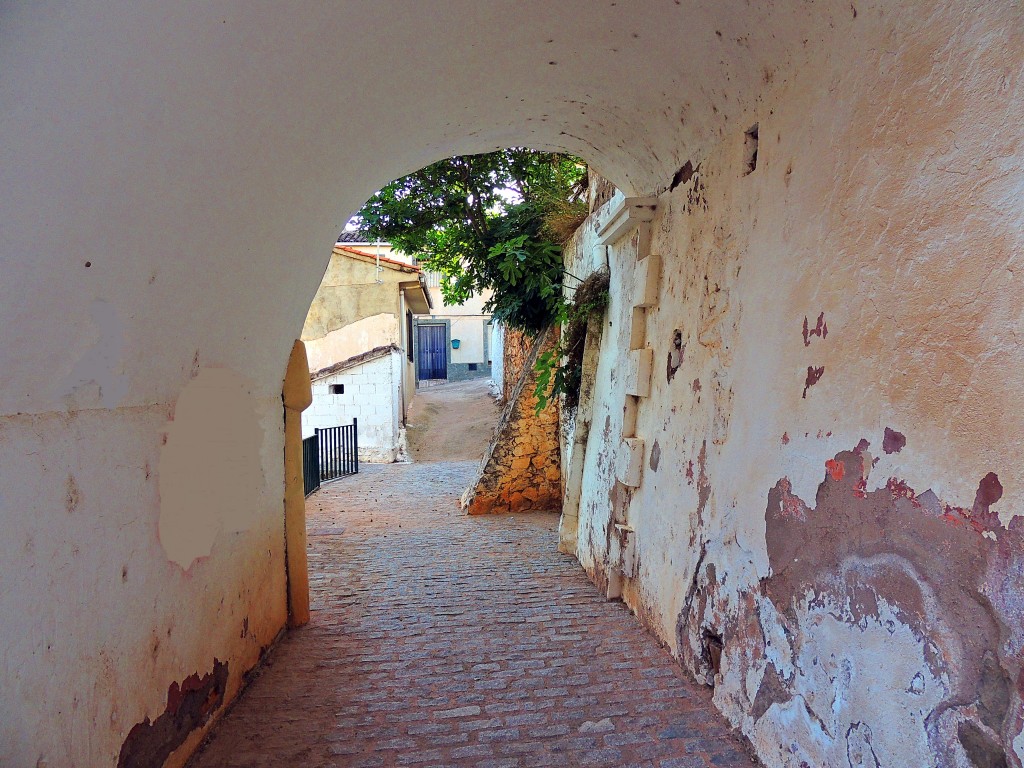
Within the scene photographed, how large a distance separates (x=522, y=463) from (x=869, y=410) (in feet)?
20.6

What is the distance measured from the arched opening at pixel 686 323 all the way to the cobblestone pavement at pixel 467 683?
219mm

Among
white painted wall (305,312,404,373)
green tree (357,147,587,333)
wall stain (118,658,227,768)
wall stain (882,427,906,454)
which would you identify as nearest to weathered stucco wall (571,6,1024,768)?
wall stain (882,427,906,454)

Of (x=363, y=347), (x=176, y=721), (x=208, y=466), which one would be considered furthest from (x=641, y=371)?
(x=363, y=347)

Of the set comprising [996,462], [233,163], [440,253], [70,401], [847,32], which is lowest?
[996,462]

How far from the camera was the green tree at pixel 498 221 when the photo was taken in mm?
7352

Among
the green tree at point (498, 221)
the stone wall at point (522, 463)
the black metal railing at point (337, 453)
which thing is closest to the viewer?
the green tree at point (498, 221)

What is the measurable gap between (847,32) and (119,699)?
122 inches

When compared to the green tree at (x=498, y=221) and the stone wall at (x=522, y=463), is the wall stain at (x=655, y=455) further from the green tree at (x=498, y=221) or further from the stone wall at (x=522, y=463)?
the stone wall at (x=522, y=463)

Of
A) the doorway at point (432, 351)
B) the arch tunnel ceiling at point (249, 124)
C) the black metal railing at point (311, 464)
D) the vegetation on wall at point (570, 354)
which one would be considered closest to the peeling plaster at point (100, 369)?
the arch tunnel ceiling at point (249, 124)

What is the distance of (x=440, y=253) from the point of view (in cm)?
932

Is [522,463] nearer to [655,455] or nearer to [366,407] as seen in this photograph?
[655,455]

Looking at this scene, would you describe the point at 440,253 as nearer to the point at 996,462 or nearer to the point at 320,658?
the point at 320,658

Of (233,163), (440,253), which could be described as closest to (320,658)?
(233,163)

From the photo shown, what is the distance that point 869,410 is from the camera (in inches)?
72.9
